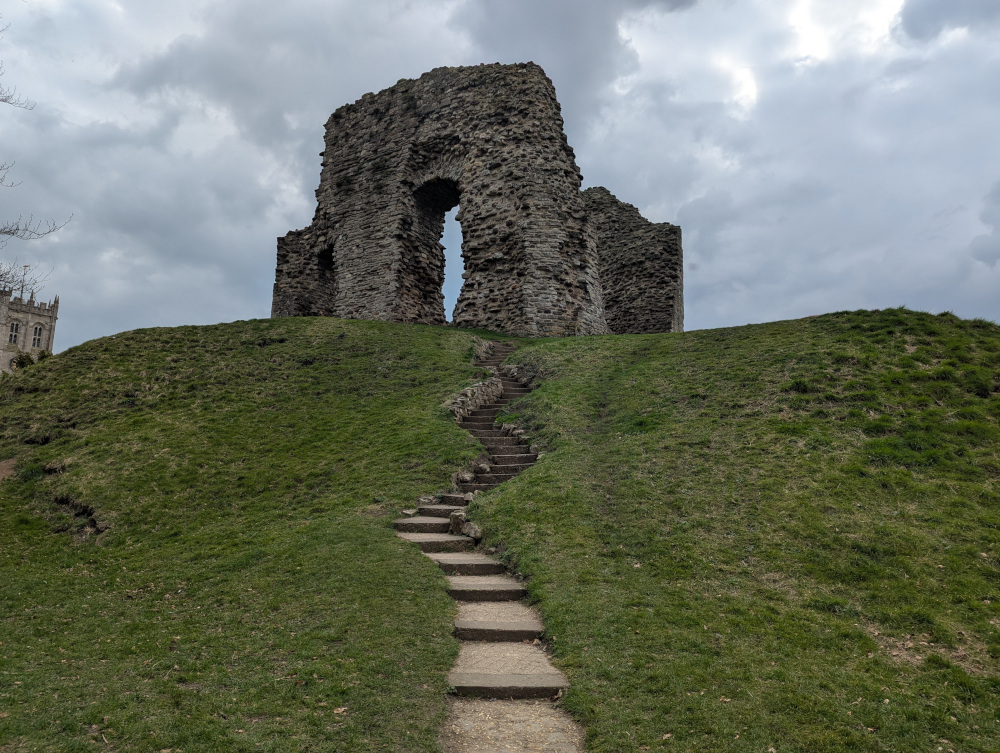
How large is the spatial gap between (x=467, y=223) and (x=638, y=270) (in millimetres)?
12165

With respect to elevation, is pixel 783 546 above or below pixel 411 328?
below

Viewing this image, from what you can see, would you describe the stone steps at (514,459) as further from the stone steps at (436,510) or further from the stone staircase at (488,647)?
the stone steps at (436,510)

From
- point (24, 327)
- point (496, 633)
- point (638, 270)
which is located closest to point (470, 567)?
point (496, 633)

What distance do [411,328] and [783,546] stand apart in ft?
57.4

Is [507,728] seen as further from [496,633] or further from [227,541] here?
[227,541]

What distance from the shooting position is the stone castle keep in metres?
26.1

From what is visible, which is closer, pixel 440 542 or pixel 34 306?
pixel 440 542

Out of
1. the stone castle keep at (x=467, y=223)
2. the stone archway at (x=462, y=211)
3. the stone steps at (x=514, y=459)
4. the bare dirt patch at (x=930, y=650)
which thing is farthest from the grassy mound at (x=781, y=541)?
the stone castle keep at (x=467, y=223)

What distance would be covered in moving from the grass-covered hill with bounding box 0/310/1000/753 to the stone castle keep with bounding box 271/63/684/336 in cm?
784

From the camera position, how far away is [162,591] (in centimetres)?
968

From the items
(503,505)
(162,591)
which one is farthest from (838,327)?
(162,591)

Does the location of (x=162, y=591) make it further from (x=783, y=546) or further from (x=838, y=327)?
(x=838, y=327)

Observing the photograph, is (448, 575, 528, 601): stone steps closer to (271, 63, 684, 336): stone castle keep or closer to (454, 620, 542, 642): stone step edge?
(454, 620, 542, 642): stone step edge

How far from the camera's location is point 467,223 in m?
27.4
